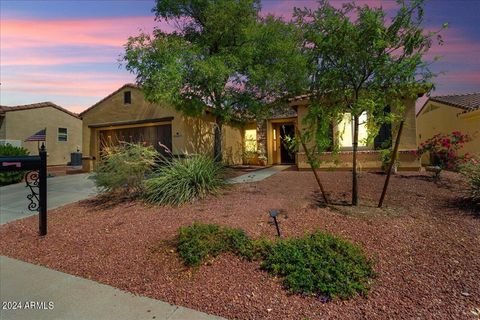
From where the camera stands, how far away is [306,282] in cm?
324

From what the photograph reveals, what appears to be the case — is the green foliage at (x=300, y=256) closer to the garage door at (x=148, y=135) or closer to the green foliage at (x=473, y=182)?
the green foliage at (x=473, y=182)

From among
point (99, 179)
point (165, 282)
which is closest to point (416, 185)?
point (165, 282)

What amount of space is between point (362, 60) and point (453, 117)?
13.9 metres

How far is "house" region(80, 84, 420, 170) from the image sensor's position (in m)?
11.3

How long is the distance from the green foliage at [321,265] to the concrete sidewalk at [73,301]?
1034 mm

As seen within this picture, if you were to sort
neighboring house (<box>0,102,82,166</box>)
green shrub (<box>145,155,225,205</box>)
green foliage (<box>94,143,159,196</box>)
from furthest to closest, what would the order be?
neighboring house (<box>0,102,82,166</box>), green foliage (<box>94,143,159,196</box>), green shrub (<box>145,155,225,205</box>)

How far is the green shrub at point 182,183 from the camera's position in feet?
21.7

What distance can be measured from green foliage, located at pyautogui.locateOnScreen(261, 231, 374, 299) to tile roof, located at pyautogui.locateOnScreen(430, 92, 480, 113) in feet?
48.5

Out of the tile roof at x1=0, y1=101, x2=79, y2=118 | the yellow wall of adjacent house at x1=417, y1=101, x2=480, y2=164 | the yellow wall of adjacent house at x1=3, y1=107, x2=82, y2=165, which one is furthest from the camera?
the yellow wall of adjacent house at x1=3, y1=107, x2=82, y2=165

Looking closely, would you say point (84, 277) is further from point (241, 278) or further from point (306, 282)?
point (306, 282)

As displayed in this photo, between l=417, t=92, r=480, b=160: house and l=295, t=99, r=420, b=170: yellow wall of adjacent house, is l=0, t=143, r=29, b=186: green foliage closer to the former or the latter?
l=295, t=99, r=420, b=170: yellow wall of adjacent house

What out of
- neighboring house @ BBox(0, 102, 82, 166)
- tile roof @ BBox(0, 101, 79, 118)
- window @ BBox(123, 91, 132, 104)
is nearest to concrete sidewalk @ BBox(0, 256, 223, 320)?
window @ BBox(123, 91, 132, 104)

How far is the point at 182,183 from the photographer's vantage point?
684 centimetres

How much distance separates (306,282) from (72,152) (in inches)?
924
